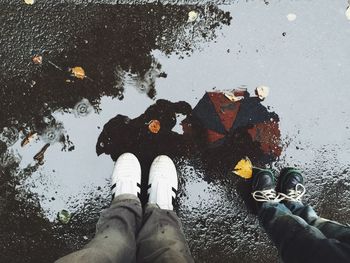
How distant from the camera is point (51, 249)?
2424 millimetres

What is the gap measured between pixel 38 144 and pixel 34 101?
0.86 ft

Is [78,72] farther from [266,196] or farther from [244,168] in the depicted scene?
[266,196]

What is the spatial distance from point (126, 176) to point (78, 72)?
27.3 inches

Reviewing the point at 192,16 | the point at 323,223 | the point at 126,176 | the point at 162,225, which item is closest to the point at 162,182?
the point at 126,176

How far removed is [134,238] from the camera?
2.03 metres

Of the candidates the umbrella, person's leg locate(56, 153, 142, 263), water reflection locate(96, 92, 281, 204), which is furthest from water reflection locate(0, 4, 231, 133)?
person's leg locate(56, 153, 142, 263)

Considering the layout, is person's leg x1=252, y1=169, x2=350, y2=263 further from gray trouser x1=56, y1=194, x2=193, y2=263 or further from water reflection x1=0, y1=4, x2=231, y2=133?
water reflection x1=0, y1=4, x2=231, y2=133

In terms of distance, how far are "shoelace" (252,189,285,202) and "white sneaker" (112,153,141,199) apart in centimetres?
71

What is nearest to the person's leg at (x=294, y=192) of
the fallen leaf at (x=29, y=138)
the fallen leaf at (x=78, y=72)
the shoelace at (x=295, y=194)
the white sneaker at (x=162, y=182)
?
the shoelace at (x=295, y=194)

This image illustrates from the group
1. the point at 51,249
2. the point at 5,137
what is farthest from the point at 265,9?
the point at 51,249

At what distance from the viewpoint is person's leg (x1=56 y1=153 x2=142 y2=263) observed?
1773 millimetres

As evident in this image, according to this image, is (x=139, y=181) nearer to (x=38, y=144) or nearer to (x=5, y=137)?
(x=38, y=144)

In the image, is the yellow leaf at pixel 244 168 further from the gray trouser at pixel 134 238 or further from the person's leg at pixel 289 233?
the gray trouser at pixel 134 238

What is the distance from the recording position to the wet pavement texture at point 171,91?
96.2 inches
